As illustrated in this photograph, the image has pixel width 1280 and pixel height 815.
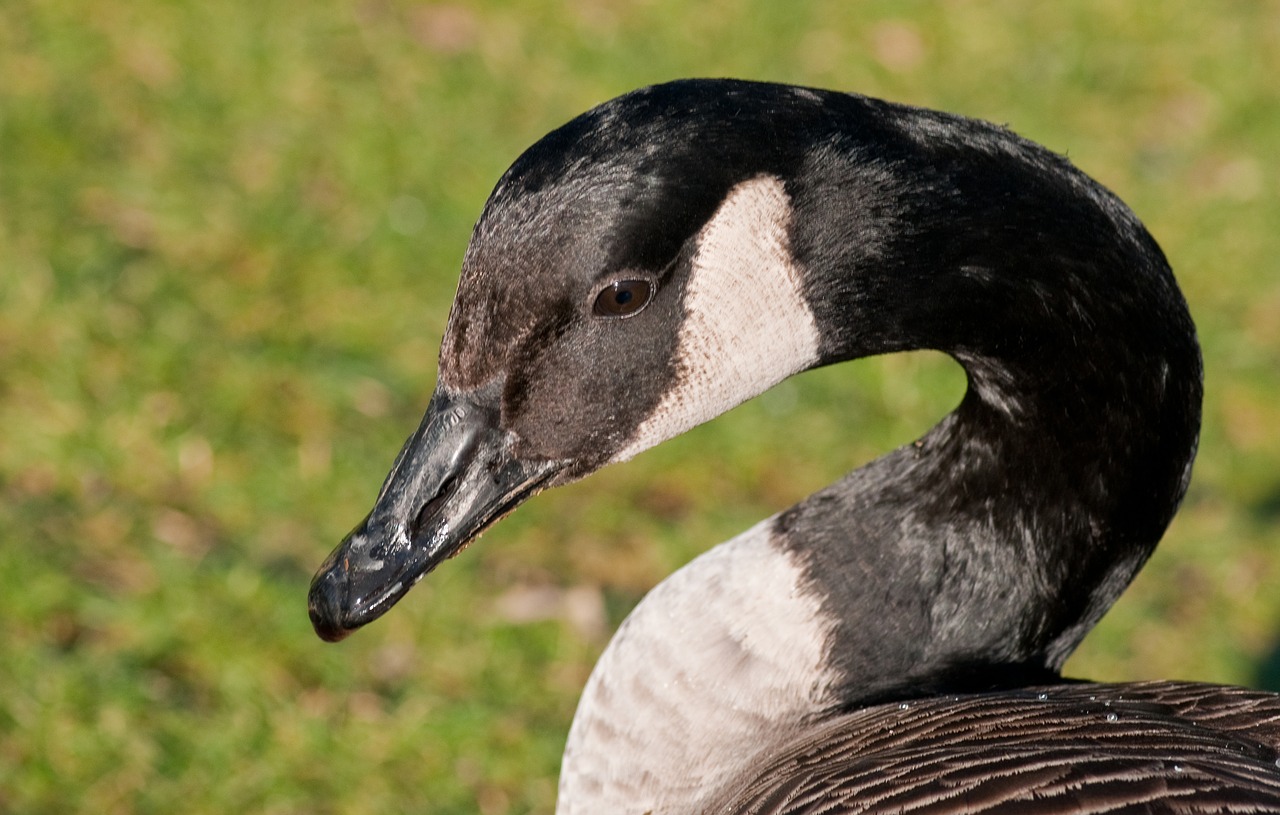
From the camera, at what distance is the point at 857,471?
9.40 ft

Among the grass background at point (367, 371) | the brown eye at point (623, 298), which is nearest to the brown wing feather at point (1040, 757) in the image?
the brown eye at point (623, 298)

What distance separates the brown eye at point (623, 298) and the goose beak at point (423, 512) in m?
0.25

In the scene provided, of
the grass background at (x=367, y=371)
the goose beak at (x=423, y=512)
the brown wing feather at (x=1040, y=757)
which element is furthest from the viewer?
the grass background at (x=367, y=371)

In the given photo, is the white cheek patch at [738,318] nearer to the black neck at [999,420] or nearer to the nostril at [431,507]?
the black neck at [999,420]

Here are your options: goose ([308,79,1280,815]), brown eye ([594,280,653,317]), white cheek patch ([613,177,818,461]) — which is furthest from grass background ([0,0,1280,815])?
brown eye ([594,280,653,317])

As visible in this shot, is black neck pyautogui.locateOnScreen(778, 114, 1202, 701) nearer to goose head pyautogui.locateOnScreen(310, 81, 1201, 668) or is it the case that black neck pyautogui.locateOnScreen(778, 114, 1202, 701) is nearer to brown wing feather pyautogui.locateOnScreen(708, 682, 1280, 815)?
goose head pyautogui.locateOnScreen(310, 81, 1201, 668)

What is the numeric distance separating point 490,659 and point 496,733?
293mm

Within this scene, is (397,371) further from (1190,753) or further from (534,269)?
(1190,753)

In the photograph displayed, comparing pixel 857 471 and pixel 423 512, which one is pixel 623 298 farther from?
pixel 857 471

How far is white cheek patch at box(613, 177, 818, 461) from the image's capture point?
2283 mm

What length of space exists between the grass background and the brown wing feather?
173cm

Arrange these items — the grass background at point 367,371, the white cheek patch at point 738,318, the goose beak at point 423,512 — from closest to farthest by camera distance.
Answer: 1. the white cheek patch at point 738,318
2. the goose beak at point 423,512
3. the grass background at point 367,371

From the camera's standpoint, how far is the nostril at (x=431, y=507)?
2.42m

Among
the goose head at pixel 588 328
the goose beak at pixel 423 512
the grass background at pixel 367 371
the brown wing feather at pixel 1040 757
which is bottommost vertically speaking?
the brown wing feather at pixel 1040 757
